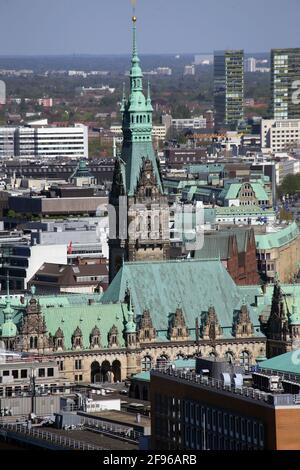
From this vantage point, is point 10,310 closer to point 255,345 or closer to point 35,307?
point 35,307

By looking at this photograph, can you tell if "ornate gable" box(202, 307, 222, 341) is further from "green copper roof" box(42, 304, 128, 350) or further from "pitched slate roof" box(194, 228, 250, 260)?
"pitched slate roof" box(194, 228, 250, 260)

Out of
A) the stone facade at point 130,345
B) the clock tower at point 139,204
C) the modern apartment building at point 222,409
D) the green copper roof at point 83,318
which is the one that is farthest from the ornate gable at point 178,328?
the modern apartment building at point 222,409

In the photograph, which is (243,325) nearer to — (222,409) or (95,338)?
(95,338)

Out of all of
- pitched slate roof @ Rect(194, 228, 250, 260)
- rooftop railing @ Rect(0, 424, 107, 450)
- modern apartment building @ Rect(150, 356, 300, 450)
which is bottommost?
pitched slate roof @ Rect(194, 228, 250, 260)

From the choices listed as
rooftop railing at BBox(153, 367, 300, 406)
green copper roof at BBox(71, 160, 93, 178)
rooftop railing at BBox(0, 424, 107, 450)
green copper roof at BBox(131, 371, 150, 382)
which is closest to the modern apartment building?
rooftop railing at BBox(153, 367, 300, 406)

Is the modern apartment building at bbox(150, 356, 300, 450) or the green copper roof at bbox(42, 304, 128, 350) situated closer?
the modern apartment building at bbox(150, 356, 300, 450)

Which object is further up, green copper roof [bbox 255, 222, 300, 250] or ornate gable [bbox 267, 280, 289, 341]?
ornate gable [bbox 267, 280, 289, 341]

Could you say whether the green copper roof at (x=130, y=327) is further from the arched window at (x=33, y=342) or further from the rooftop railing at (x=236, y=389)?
the rooftop railing at (x=236, y=389)
